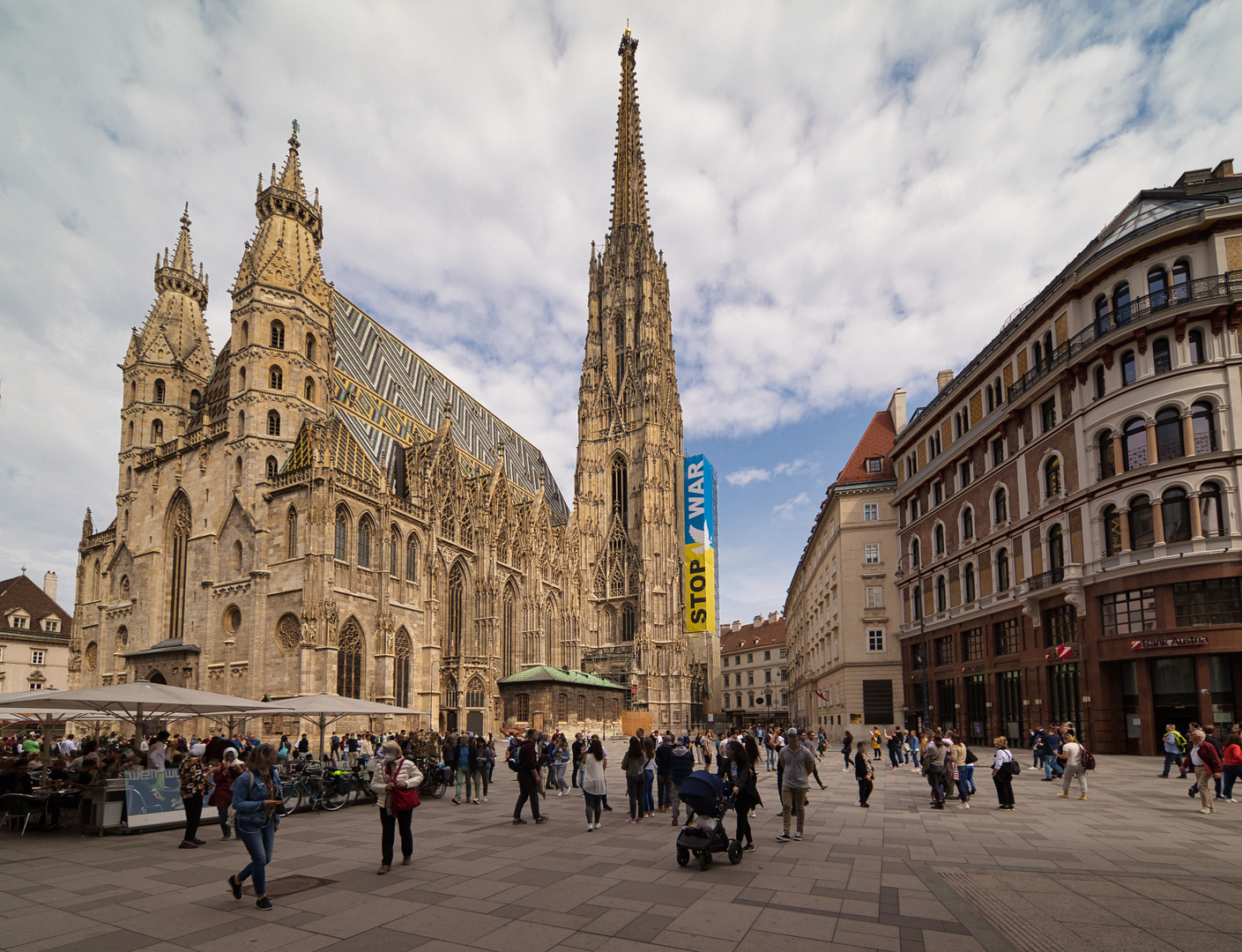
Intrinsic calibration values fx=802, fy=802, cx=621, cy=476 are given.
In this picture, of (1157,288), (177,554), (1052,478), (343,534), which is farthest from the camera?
(177,554)

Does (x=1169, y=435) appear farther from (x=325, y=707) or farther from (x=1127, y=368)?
(x=325, y=707)

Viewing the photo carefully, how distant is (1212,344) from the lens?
25.9 metres

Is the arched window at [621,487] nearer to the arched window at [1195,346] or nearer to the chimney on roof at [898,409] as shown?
the chimney on roof at [898,409]

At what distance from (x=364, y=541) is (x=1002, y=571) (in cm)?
3388

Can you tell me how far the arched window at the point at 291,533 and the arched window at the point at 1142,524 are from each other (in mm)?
38216

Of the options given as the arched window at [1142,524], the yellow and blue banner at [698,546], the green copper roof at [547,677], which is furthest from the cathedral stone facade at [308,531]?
the arched window at [1142,524]

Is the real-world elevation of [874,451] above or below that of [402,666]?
above

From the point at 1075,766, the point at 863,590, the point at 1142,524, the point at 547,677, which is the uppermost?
the point at 1142,524

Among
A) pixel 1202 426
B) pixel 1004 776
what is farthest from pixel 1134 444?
pixel 1004 776

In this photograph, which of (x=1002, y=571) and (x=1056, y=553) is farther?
(x=1002, y=571)

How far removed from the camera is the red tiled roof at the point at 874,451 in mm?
51647

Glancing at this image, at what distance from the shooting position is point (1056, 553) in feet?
100

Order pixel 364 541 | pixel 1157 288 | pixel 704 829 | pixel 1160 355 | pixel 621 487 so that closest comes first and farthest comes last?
pixel 704 829 < pixel 1160 355 < pixel 1157 288 < pixel 364 541 < pixel 621 487

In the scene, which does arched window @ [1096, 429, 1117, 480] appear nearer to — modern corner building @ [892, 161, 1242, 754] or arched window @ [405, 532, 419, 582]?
modern corner building @ [892, 161, 1242, 754]
